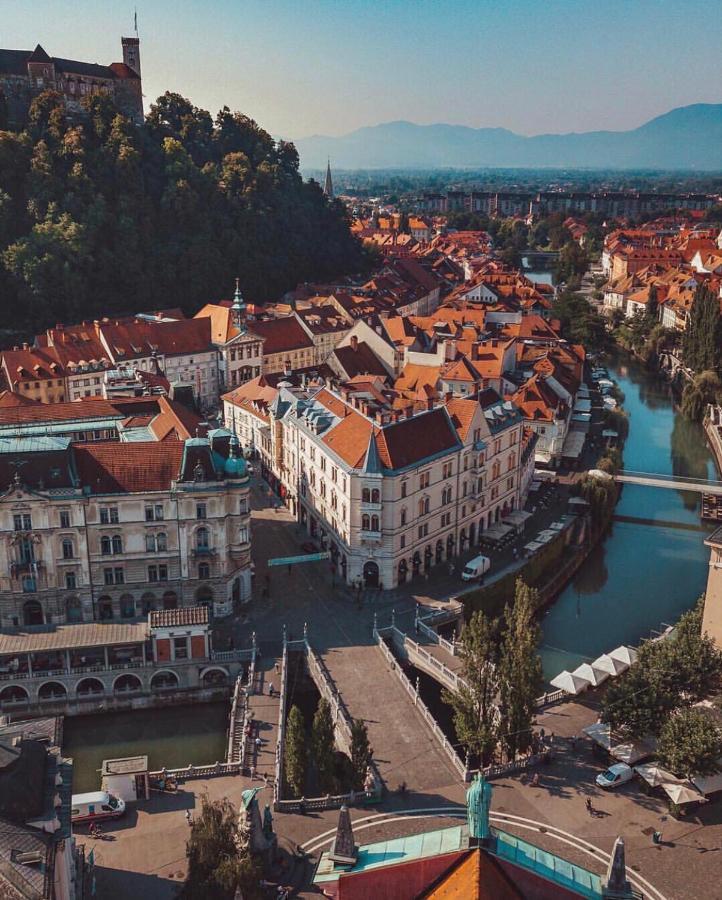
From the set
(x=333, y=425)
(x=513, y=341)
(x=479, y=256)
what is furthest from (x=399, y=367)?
(x=479, y=256)

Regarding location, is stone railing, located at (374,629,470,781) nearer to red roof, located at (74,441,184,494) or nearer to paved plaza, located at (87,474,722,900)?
paved plaza, located at (87,474,722,900)

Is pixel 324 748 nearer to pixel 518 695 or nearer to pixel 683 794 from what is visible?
pixel 518 695

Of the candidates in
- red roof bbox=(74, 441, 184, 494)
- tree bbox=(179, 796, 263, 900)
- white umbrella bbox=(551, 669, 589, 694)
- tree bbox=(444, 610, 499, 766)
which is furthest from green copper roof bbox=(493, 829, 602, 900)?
red roof bbox=(74, 441, 184, 494)

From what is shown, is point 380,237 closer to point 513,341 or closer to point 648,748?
point 513,341

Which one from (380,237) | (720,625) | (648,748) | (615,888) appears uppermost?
(380,237)

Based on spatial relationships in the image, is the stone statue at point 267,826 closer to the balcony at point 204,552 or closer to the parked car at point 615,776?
the parked car at point 615,776

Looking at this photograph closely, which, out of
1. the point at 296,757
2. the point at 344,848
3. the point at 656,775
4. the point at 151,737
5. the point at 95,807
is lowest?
the point at 151,737

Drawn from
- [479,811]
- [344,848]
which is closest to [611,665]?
[344,848]

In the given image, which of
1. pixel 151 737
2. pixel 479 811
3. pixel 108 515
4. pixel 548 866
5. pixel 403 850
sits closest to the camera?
pixel 479 811
